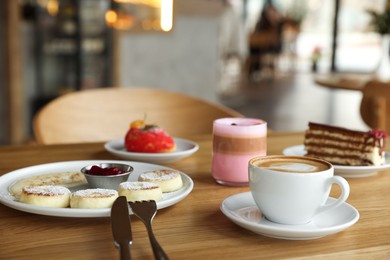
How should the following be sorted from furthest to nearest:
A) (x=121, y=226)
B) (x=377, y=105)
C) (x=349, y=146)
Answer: (x=377, y=105), (x=349, y=146), (x=121, y=226)

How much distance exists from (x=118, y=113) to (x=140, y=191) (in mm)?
1219

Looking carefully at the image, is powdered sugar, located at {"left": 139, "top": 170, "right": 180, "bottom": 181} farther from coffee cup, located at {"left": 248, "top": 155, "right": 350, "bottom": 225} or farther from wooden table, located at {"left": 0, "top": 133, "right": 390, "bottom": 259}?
coffee cup, located at {"left": 248, "top": 155, "right": 350, "bottom": 225}

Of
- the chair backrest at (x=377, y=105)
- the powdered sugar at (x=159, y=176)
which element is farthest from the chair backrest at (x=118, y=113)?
the powdered sugar at (x=159, y=176)

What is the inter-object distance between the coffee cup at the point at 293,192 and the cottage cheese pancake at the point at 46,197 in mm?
287

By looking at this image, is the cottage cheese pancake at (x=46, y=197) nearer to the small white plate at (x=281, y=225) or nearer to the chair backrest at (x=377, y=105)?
the small white plate at (x=281, y=225)

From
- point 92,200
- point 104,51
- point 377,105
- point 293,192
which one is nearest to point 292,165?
point 293,192

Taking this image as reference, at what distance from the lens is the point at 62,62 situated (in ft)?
18.4

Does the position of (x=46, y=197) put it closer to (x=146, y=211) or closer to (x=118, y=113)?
(x=146, y=211)

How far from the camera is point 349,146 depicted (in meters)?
1.25

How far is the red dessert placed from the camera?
1344mm

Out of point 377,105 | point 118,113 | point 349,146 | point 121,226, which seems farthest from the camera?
point 377,105

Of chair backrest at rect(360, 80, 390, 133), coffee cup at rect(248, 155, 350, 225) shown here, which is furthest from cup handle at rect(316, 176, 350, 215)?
chair backrest at rect(360, 80, 390, 133)

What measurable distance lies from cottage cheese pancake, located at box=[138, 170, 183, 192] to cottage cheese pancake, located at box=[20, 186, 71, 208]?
152 mm

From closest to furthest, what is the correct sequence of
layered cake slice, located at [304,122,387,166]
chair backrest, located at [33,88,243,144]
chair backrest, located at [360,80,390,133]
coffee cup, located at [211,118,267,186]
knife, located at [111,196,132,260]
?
knife, located at [111,196,132,260] < coffee cup, located at [211,118,267,186] < layered cake slice, located at [304,122,387,166] < chair backrest, located at [33,88,243,144] < chair backrest, located at [360,80,390,133]
